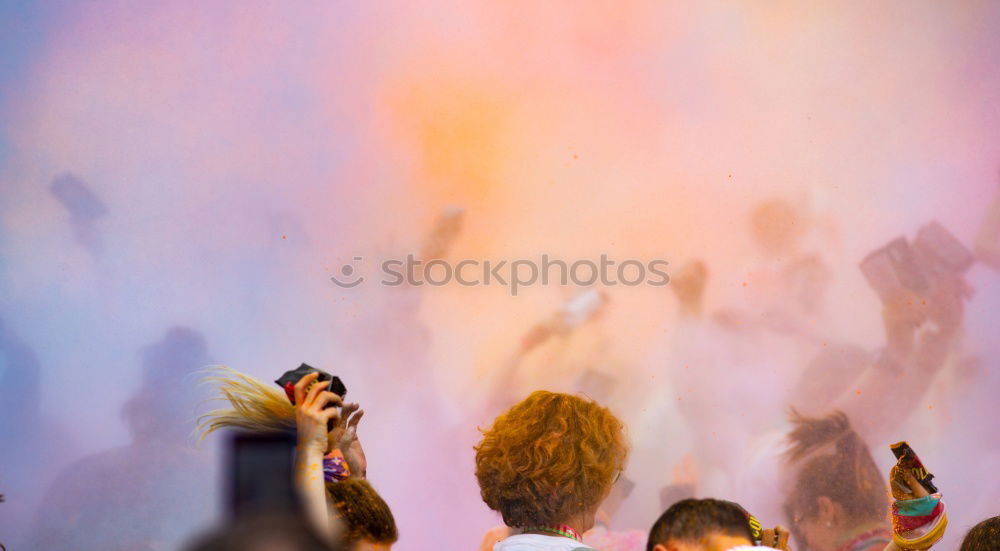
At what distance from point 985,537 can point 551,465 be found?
87 centimetres

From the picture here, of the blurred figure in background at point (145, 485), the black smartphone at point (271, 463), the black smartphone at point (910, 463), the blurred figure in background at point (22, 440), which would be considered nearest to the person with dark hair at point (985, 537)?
the black smartphone at point (910, 463)

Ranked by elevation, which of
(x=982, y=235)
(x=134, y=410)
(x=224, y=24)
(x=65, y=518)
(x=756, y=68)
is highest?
(x=224, y=24)

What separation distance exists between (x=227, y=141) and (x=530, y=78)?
53.9 inches

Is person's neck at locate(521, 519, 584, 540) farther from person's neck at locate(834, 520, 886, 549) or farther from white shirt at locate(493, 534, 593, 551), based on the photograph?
person's neck at locate(834, 520, 886, 549)

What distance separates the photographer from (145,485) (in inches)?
170

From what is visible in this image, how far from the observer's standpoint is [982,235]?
4.68 metres

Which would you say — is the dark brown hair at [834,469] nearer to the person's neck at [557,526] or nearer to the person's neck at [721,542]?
the person's neck at [557,526]

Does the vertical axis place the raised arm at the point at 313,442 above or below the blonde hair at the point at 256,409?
below

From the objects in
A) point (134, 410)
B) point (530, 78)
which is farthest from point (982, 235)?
point (134, 410)

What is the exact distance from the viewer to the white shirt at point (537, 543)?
204 centimetres

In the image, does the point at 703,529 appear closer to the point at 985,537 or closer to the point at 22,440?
the point at 985,537

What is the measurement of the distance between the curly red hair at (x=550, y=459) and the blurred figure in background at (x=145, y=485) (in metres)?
2.49

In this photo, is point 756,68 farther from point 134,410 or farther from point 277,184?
point 134,410

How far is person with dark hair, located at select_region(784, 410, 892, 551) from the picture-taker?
446 centimetres
